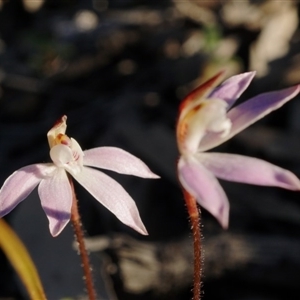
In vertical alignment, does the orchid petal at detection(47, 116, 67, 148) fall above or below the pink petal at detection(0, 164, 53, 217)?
above

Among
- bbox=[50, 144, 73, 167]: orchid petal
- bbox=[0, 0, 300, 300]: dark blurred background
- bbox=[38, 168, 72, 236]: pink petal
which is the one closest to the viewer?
bbox=[38, 168, 72, 236]: pink petal

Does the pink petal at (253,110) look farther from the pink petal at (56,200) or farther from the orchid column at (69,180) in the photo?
the pink petal at (56,200)

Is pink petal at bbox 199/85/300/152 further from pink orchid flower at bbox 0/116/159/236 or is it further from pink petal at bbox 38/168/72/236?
pink petal at bbox 38/168/72/236

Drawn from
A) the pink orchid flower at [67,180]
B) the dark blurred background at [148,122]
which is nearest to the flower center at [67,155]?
the pink orchid flower at [67,180]

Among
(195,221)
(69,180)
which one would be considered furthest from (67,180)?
(195,221)

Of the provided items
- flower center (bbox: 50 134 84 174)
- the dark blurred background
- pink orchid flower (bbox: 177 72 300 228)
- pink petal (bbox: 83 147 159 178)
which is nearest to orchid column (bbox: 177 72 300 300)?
pink orchid flower (bbox: 177 72 300 228)

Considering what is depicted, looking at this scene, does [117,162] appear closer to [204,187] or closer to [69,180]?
[69,180]
